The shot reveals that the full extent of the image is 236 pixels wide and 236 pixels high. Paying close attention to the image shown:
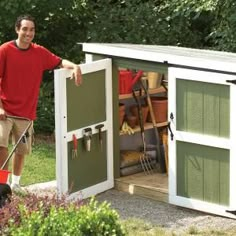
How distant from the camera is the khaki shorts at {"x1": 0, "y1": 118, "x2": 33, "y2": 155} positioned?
9.33 metres

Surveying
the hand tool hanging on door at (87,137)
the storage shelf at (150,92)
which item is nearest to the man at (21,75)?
the hand tool hanging on door at (87,137)

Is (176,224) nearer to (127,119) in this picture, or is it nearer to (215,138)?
(215,138)

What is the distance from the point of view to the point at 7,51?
9188 mm

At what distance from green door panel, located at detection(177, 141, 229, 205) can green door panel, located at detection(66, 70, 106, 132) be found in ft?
3.47

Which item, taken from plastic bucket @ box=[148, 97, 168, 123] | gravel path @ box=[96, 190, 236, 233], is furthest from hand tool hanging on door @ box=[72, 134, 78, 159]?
plastic bucket @ box=[148, 97, 168, 123]

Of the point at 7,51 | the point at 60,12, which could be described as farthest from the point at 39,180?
the point at 60,12

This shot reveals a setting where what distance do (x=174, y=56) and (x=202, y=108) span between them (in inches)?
24.4

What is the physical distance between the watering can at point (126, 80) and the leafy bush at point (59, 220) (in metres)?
4.31

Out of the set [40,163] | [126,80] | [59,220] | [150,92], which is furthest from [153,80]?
[59,220]

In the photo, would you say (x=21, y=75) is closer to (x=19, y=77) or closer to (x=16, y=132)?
(x=19, y=77)

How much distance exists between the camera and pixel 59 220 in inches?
227

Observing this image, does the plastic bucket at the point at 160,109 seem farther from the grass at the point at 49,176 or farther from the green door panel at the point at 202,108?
the green door panel at the point at 202,108

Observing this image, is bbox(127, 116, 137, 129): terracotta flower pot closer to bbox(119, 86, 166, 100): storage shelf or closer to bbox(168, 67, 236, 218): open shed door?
bbox(119, 86, 166, 100): storage shelf

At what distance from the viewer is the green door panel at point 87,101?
9344 mm
